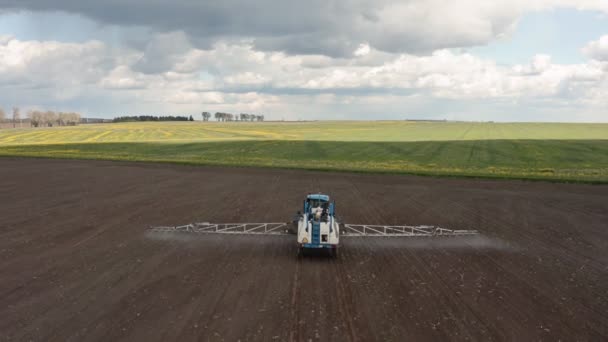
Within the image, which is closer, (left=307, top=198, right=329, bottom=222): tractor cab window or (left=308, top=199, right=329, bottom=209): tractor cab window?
(left=307, top=198, right=329, bottom=222): tractor cab window

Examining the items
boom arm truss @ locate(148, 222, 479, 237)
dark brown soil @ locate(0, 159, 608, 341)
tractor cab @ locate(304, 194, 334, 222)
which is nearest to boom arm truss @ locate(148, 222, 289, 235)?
boom arm truss @ locate(148, 222, 479, 237)

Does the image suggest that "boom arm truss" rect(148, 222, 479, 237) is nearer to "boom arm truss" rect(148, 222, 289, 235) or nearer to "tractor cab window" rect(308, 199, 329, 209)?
"boom arm truss" rect(148, 222, 289, 235)

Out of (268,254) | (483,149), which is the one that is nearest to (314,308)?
(268,254)

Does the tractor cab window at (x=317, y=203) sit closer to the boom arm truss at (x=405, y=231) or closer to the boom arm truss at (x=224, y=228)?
the boom arm truss at (x=405, y=231)

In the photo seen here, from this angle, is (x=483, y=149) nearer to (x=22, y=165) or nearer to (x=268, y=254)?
(x=268, y=254)

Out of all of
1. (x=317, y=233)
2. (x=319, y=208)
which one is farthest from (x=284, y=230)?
(x=317, y=233)

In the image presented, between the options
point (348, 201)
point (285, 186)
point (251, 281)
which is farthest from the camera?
point (285, 186)

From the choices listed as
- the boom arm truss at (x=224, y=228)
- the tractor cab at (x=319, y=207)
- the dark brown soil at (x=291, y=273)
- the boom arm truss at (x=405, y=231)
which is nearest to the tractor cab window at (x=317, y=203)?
the tractor cab at (x=319, y=207)

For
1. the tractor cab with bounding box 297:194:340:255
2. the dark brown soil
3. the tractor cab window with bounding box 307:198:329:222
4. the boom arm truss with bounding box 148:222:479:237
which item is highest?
the tractor cab window with bounding box 307:198:329:222

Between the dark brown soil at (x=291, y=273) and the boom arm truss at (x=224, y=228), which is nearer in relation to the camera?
the dark brown soil at (x=291, y=273)
